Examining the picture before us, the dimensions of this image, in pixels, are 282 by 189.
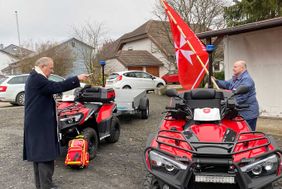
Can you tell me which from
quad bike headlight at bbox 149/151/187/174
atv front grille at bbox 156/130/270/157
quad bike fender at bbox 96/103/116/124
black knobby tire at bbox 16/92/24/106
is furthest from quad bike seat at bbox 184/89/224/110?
black knobby tire at bbox 16/92/24/106

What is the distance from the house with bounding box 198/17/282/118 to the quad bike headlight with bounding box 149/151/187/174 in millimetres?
7223

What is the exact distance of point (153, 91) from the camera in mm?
21344

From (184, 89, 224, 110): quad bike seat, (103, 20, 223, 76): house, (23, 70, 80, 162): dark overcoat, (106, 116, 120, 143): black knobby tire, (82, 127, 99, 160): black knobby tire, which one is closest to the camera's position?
(184, 89, 224, 110): quad bike seat

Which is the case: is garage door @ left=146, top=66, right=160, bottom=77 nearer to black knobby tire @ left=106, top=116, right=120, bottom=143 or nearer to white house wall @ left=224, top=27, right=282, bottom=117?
white house wall @ left=224, top=27, right=282, bottom=117

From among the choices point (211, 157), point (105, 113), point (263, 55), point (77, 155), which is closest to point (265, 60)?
point (263, 55)

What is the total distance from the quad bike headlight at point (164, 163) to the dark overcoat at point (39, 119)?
1.60 metres

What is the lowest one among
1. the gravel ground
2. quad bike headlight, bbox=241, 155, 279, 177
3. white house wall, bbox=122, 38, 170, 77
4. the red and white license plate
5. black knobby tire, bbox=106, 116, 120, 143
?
the gravel ground

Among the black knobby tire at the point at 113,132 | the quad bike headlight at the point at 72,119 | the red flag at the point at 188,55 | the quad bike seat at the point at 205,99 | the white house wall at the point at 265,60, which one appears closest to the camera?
the quad bike seat at the point at 205,99

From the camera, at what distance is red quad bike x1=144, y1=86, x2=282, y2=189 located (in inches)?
123

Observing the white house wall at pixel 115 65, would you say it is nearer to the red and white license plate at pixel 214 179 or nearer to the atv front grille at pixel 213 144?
the atv front grille at pixel 213 144

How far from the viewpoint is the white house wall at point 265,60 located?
1007cm

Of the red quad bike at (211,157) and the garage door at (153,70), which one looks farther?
Result: the garage door at (153,70)

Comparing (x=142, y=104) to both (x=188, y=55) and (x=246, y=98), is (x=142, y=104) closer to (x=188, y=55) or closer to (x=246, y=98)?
(x=188, y=55)

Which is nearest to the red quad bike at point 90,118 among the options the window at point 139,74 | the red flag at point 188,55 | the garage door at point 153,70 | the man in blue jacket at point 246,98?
the red flag at point 188,55
